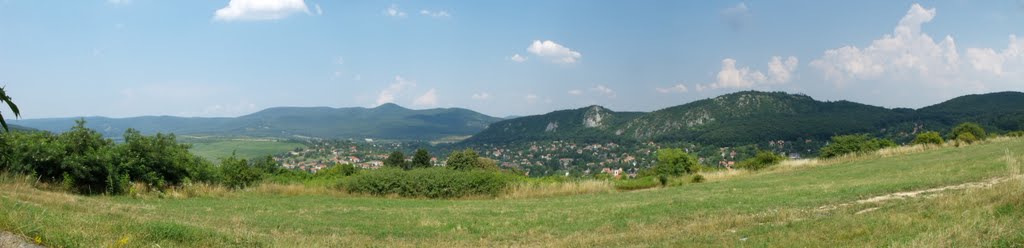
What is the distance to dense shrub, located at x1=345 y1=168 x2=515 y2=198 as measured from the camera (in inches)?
997

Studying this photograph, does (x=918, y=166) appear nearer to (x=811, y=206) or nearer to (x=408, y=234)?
(x=811, y=206)

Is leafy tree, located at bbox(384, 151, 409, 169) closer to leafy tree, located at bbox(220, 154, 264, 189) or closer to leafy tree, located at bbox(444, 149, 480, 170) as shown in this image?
leafy tree, located at bbox(444, 149, 480, 170)

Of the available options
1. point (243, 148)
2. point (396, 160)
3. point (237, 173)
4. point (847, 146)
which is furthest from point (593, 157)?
point (243, 148)

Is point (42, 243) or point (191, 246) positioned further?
point (191, 246)

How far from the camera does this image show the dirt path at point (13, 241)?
14.7ft

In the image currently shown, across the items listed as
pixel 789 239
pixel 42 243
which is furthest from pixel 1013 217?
pixel 42 243

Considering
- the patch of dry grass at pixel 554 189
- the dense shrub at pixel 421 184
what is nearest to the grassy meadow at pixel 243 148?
the dense shrub at pixel 421 184

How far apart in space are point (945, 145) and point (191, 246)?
41.1 meters

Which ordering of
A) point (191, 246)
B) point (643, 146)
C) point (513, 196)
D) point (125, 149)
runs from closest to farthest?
point (191, 246)
point (125, 149)
point (513, 196)
point (643, 146)

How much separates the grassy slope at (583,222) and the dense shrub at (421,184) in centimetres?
654

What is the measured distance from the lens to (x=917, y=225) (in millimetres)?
7238

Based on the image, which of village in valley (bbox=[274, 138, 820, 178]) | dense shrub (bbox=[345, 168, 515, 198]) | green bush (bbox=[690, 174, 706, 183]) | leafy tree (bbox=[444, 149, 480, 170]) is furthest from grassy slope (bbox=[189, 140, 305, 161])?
green bush (bbox=[690, 174, 706, 183])

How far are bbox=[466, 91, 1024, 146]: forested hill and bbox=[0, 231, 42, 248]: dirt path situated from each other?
3385 inches

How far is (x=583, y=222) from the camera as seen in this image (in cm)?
1332
